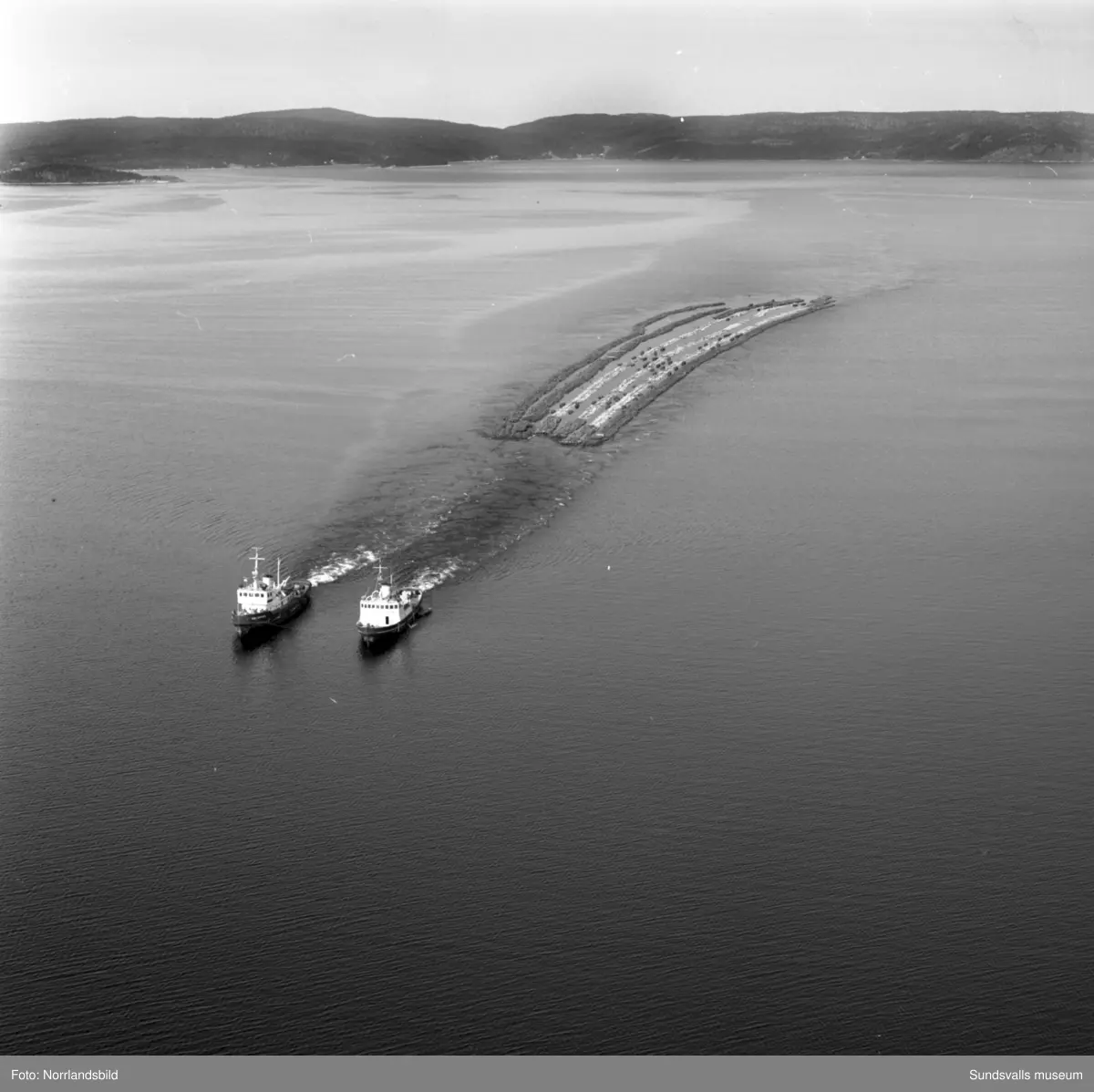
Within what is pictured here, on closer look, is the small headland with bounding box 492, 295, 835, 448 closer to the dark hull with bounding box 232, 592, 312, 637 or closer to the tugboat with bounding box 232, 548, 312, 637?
the tugboat with bounding box 232, 548, 312, 637

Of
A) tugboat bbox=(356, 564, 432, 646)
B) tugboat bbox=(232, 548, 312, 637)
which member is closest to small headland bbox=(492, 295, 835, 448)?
tugboat bbox=(232, 548, 312, 637)

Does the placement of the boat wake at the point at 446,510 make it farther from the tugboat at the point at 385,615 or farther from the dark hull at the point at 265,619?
the dark hull at the point at 265,619

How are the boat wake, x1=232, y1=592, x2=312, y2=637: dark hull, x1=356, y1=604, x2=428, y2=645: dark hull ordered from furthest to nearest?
the boat wake
x1=232, y1=592, x2=312, y2=637: dark hull
x1=356, y1=604, x2=428, y2=645: dark hull

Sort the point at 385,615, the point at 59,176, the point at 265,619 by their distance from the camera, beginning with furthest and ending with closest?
the point at 59,176 → the point at 265,619 → the point at 385,615

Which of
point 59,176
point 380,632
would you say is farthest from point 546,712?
point 59,176

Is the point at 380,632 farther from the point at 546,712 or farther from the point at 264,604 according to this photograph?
the point at 546,712

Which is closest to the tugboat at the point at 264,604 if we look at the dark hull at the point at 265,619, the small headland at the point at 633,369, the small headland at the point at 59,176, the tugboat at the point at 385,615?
the dark hull at the point at 265,619

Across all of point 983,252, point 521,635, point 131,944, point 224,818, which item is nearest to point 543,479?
point 521,635
